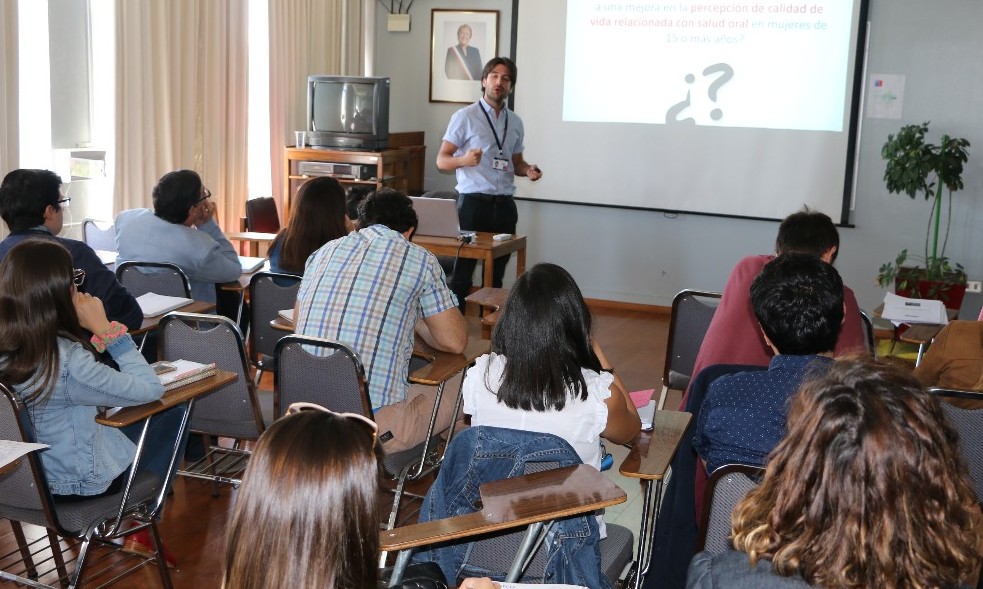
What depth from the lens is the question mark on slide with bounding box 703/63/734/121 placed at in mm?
7086

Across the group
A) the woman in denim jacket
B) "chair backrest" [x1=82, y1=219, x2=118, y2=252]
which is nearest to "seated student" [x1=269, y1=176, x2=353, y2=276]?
"chair backrest" [x1=82, y1=219, x2=118, y2=252]

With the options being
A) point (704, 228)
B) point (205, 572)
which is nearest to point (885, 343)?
point (704, 228)

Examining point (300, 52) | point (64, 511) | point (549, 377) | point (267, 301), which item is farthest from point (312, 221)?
point (300, 52)

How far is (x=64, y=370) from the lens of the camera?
8.36 ft

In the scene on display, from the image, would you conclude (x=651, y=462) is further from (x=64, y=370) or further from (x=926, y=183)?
(x=926, y=183)

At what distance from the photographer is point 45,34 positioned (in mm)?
5387

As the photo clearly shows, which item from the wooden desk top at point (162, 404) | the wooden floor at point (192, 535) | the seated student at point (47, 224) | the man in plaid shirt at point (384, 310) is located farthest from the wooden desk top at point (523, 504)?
the seated student at point (47, 224)

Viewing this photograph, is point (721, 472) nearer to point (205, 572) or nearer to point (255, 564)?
point (255, 564)

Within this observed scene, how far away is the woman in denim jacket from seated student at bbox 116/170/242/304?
166 cm

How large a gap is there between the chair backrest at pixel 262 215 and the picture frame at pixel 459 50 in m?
2.04

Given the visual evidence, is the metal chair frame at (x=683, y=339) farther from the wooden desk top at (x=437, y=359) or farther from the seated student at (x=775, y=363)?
the seated student at (x=775, y=363)

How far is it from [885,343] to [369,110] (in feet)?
13.3

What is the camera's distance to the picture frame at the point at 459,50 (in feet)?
25.8

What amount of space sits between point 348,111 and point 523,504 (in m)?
5.89
